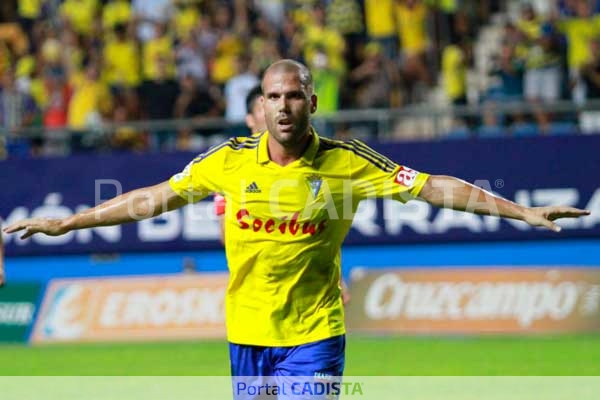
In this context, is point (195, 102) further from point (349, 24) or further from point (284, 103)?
point (284, 103)

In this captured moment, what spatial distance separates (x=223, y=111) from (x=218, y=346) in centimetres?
459

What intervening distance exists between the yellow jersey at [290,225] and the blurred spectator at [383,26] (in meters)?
12.4

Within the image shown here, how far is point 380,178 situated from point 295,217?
1.72 feet

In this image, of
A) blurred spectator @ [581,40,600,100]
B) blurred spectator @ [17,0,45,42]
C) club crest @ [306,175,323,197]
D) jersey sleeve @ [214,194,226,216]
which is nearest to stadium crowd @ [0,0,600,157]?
blurred spectator @ [581,40,600,100]

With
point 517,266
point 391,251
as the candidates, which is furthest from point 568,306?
point 391,251

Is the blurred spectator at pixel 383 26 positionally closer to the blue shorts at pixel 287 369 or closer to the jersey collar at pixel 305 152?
the jersey collar at pixel 305 152

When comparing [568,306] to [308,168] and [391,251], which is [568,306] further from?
[308,168]

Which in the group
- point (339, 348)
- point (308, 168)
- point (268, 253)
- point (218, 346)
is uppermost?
point (308, 168)

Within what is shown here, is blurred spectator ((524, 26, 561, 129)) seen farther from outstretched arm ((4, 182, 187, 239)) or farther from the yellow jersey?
outstretched arm ((4, 182, 187, 239))

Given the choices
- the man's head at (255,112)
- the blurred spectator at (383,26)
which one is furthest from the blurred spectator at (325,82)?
the man's head at (255,112)

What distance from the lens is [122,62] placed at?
20594 mm

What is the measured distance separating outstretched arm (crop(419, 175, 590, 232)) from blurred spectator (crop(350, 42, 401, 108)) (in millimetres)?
11312

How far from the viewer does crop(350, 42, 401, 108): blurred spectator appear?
59.4 feet

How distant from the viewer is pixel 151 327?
16.7 m
